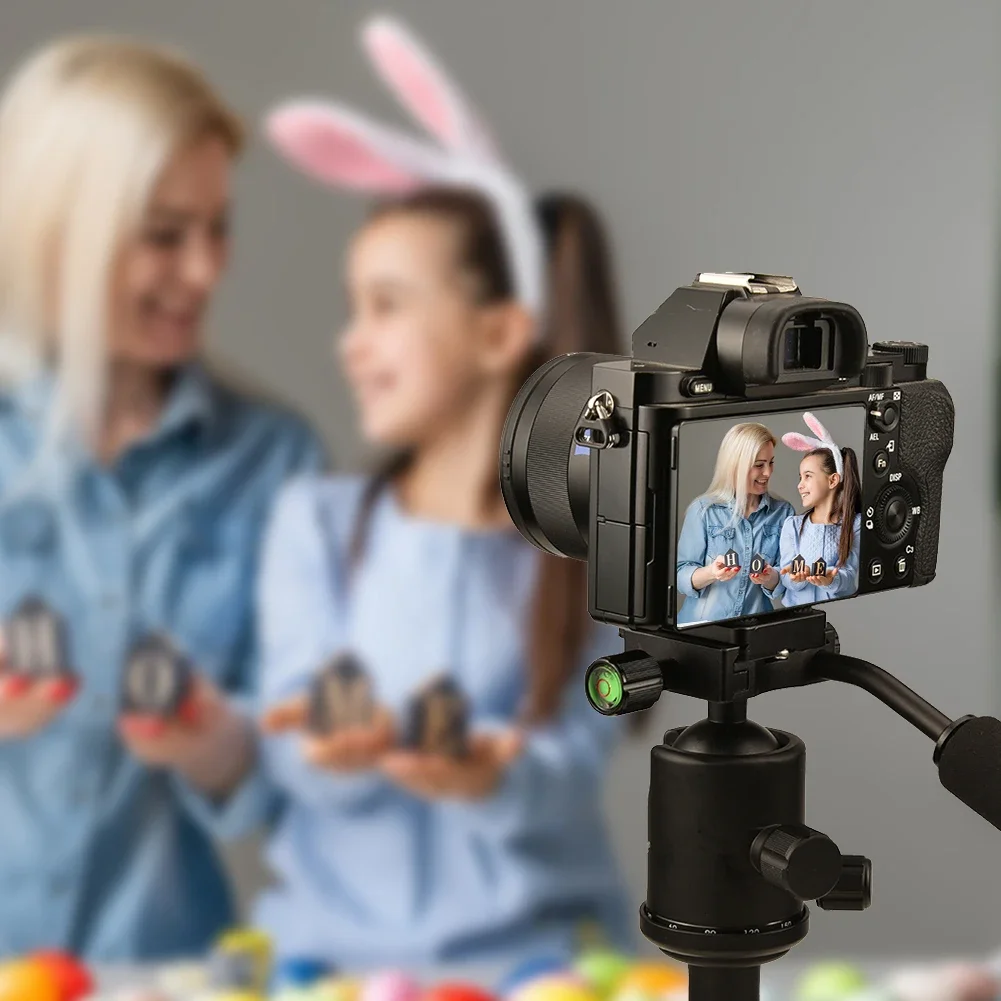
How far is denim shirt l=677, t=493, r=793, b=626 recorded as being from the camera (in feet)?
2.68

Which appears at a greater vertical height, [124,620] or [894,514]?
[894,514]

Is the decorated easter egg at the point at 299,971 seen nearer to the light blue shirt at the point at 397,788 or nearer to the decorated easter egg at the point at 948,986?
the light blue shirt at the point at 397,788

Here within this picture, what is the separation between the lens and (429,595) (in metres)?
2.32

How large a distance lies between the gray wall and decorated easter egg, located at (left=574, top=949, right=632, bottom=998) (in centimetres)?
14

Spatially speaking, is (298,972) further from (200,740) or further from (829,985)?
(829,985)

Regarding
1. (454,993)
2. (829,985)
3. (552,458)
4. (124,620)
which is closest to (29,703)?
(124,620)

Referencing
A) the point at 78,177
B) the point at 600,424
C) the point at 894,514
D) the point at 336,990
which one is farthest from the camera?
the point at 78,177

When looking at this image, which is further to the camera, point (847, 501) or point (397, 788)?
point (397, 788)

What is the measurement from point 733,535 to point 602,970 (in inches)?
61.4

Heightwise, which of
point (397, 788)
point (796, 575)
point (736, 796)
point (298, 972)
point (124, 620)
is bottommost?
point (298, 972)

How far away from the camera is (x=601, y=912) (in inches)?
94.9

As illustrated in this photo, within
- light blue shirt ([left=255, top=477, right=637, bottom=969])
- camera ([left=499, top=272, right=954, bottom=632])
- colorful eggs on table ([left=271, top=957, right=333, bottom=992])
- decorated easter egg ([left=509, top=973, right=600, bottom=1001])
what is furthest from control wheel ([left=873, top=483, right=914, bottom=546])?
colorful eggs on table ([left=271, top=957, right=333, bottom=992])

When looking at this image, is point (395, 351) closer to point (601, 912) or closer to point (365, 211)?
point (365, 211)

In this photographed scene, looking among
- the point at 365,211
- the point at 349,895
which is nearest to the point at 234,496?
the point at 365,211
